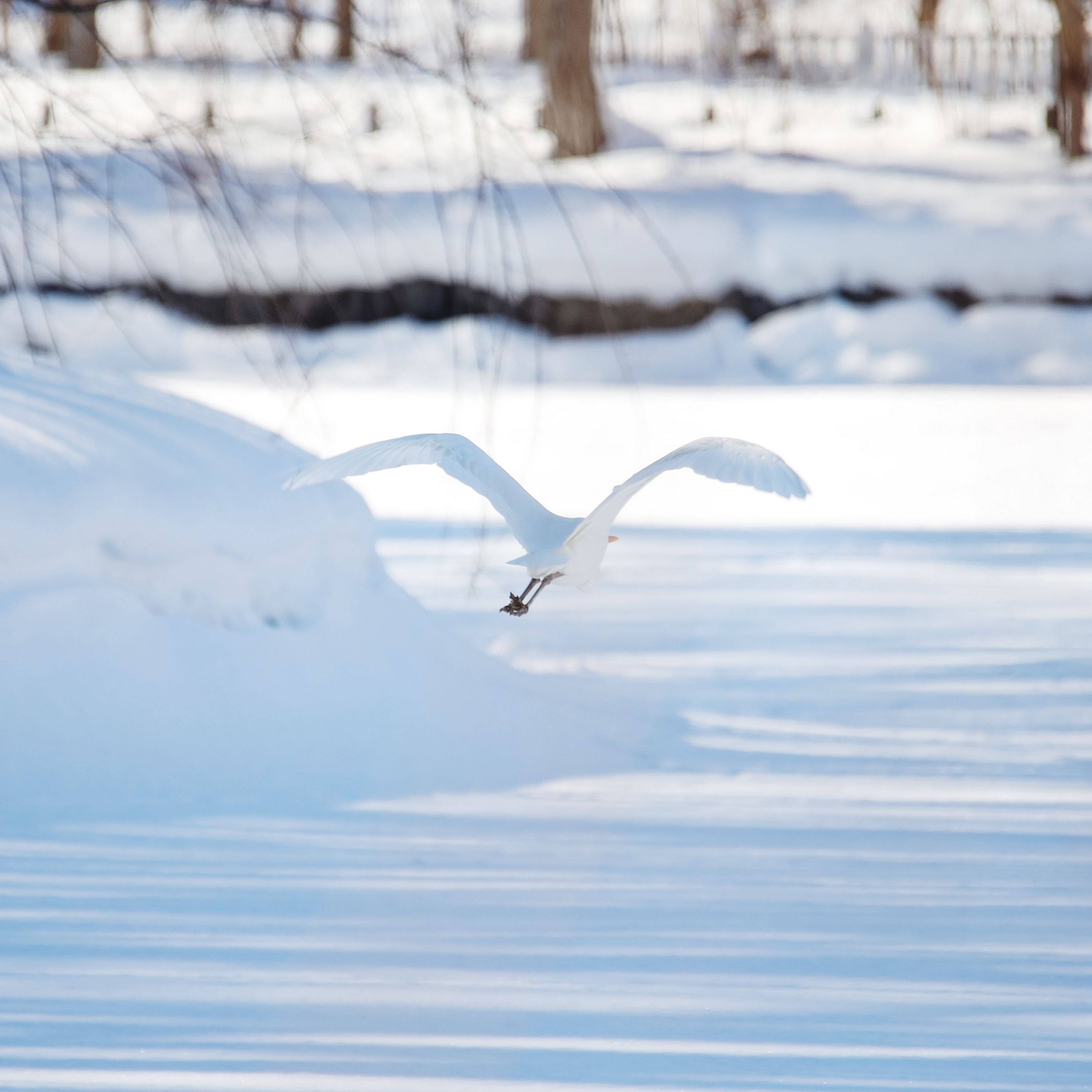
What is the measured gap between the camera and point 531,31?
16.5 metres

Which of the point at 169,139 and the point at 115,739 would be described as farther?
the point at 115,739

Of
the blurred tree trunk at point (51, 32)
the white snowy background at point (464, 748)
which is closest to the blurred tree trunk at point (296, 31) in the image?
the white snowy background at point (464, 748)

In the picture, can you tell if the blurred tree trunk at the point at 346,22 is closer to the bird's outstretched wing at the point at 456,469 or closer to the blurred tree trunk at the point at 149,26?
the blurred tree trunk at the point at 149,26

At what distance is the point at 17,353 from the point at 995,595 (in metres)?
3.30

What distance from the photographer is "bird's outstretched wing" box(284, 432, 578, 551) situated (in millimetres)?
1481

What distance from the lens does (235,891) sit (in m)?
2.84

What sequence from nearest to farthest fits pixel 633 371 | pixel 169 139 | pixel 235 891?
1. pixel 169 139
2. pixel 235 891
3. pixel 633 371

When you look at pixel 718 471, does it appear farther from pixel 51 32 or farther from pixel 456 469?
pixel 51 32

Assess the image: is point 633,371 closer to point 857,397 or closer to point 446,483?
point 857,397

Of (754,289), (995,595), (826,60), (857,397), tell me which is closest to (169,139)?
(995,595)

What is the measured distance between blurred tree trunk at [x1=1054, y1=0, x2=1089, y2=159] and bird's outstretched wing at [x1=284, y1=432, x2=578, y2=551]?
13.5 m

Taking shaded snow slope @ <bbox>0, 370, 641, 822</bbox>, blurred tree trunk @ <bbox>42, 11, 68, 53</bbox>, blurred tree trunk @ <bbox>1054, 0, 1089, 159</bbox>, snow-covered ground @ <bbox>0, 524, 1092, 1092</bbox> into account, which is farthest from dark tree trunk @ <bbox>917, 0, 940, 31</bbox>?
shaded snow slope @ <bbox>0, 370, 641, 822</bbox>

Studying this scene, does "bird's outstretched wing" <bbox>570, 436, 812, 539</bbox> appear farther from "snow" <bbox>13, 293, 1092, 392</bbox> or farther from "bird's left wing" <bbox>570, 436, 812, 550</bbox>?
"snow" <bbox>13, 293, 1092, 392</bbox>

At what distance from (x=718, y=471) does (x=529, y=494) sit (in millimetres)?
194
